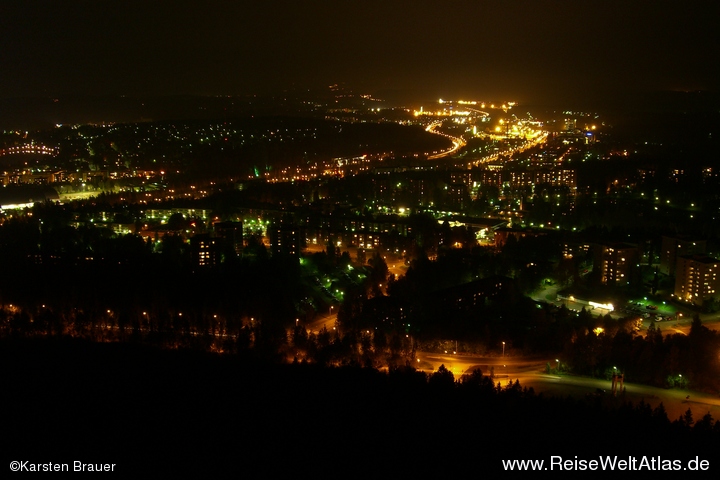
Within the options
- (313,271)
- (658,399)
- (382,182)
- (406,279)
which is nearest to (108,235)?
(313,271)

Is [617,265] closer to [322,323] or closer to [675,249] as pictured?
[675,249]

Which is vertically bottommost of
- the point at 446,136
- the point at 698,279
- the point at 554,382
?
the point at 554,382

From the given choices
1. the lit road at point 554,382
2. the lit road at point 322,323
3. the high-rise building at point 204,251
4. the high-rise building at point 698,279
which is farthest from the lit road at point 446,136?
the lit road at point 554,382

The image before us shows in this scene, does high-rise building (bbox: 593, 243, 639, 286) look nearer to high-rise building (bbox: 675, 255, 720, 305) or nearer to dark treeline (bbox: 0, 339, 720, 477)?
high-rise building (bbox: 675, 255, 720, 305)

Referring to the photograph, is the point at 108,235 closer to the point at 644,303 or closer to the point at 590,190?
the point at 644,303

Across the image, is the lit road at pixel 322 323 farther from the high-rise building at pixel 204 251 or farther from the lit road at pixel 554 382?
the high-rise building at pixel 204 251

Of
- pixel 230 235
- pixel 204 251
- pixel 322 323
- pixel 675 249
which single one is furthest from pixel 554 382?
pixel 230 235
